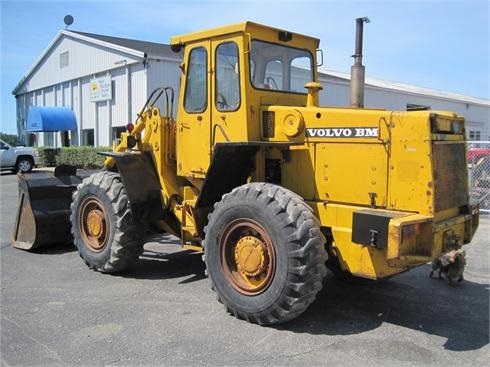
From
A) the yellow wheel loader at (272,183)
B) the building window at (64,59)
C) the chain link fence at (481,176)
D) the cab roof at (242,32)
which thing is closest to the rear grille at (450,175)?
the yellow wheel loader at (272,183)

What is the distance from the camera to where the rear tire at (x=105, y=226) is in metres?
6.68

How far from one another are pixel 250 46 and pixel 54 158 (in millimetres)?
26066

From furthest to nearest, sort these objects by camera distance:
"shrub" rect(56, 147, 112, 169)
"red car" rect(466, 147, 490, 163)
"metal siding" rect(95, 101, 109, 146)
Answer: "metal siding" rect(95, 101, 109, 146), "shrub" rect(56, 147, 112, 169), "red car" rect(466, 147, 490, 163)

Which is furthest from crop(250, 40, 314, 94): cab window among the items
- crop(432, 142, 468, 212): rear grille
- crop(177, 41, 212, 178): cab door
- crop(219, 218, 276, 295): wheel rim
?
crop(432, 142, 468, 212): rear grille

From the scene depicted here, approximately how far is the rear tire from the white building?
14428 mm

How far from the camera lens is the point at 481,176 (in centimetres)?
1273

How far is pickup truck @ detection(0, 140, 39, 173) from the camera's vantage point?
25277mm

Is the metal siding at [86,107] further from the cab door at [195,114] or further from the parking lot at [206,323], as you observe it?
the cab door at [195,114]

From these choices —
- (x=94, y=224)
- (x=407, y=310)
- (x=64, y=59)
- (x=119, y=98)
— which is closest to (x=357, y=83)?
(x=407, y=310)

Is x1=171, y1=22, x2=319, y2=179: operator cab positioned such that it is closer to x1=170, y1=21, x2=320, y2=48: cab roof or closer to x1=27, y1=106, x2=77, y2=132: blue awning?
x1=170, y1=21, x2=320, y2=48: cab roof

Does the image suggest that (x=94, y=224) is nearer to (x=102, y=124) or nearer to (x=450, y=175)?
(x=450, y=175)

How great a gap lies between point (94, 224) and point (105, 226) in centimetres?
19

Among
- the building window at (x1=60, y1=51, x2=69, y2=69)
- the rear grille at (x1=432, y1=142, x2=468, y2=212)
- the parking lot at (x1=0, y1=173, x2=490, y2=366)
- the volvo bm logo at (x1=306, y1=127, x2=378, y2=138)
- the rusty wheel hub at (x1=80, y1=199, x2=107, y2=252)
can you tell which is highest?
the building window at (x1=60, y1=51, x2=69, y2=69)

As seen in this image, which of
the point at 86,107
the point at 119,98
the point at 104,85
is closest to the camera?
the point at 119,98
